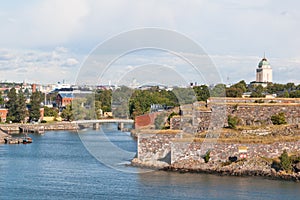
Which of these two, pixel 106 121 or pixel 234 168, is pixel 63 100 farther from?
pixel 234 168

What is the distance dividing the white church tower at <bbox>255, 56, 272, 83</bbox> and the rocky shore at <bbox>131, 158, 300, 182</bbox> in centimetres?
3851

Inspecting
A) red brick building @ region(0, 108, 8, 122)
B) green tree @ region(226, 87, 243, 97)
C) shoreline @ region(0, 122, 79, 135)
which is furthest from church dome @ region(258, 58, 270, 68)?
red brick building @ region(0, 108, 8, 122)

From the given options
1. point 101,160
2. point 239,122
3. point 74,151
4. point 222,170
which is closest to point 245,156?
point 222,170

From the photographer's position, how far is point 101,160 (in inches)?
1118

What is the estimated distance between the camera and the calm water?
20141mm

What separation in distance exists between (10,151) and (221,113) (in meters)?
11.5

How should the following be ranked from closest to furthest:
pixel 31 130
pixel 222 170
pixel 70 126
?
pixel 222 170
pixel 31 130
pixel 70 126

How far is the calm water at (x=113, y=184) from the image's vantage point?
66.1 feet

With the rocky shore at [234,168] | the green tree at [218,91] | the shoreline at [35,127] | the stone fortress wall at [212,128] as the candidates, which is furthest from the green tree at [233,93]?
the rocky shore at [234,168]

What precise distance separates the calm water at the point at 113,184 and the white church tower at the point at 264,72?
35.8 m

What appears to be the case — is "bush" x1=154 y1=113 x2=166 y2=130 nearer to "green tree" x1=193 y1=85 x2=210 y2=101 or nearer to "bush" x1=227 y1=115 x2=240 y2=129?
"bush" x1=227 y1=115 x2=240 y2=129

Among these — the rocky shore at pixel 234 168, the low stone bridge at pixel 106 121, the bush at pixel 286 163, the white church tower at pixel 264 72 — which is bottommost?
the rocky shore at pixel 234 168

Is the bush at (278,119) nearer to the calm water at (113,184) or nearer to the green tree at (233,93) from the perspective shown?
the calm water at (113,184)

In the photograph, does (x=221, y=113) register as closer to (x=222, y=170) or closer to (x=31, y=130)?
(x=222, y=170)
